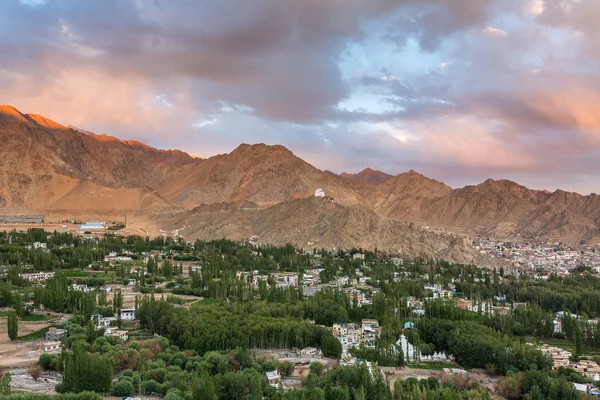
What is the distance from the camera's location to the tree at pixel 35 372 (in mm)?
32434

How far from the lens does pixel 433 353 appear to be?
134 feet

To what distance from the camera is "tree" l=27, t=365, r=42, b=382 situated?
32434mm

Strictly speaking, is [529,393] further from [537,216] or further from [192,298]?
[537,216]

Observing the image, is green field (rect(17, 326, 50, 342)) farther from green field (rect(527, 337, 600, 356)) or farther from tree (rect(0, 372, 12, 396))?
green field (rect(527, 337, 600, 356))

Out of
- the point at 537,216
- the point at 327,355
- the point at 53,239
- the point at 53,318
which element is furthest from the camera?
the point at 537,216

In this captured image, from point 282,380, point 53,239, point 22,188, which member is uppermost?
point 22,188

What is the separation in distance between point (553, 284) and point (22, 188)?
145442mm

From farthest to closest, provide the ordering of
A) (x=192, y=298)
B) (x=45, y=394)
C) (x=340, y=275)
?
(x=340, y=275) < (x=192, y=298) < (x=45, y=394)

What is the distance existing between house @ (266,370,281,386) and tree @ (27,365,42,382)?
13419 mm

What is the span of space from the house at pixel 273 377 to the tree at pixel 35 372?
44.0 feet

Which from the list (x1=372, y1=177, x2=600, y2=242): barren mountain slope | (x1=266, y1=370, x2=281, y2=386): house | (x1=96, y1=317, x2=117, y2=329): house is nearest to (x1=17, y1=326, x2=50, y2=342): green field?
(x1=96, y1=317, x2=117, y2=329): house

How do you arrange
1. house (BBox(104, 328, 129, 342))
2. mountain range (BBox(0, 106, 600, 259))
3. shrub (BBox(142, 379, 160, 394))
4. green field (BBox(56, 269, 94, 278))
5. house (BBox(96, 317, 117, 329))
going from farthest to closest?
1. mountain range (BBox(0, 106, 600, 259))
2. green field (BBox(56, 269, 94, 278))
3. house (BBox(96, 317, 117, 329))
4. house (BBox(104, 328, 129, 342))
5. shrub (BBox(142, 379, 160, 394))

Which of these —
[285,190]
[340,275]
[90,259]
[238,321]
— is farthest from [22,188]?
[238,321]

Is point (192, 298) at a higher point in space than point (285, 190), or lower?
lower
